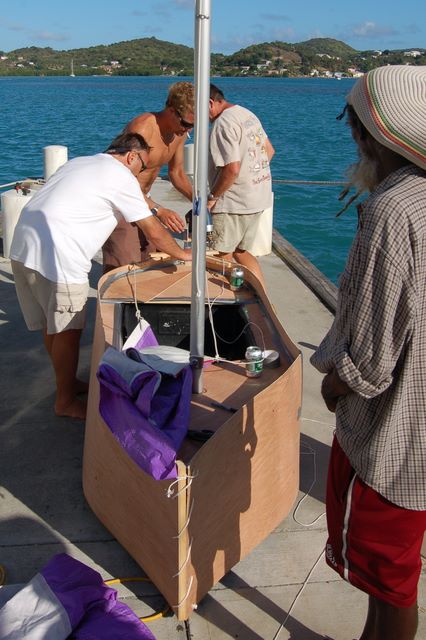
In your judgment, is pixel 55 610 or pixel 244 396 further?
pixel 244 396

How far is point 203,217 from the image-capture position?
8.30 ft

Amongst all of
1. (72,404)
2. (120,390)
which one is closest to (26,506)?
(72,404)

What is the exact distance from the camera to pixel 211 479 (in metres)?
2.28

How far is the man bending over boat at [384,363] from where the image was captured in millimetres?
1511

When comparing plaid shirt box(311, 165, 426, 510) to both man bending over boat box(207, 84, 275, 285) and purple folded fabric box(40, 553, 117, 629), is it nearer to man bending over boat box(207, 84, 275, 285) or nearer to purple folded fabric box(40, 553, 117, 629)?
purple folded fabric box(40, 553, 117, 629)

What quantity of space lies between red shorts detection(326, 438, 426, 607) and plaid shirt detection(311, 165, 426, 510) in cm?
5

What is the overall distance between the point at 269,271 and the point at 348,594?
4.61 m

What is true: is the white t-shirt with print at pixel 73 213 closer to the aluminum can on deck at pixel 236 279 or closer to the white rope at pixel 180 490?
the aluminum can on deck at pixel 236 279

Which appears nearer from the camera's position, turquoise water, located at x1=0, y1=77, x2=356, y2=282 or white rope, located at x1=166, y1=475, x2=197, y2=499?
white rope, located at x1=166, y1=475, x2=197, y2=499

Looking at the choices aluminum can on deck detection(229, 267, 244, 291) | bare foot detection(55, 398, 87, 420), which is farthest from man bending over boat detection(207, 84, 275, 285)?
bare foot detection(55, 398, 87, 420)

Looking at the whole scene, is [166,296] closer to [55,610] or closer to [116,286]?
[116,286]

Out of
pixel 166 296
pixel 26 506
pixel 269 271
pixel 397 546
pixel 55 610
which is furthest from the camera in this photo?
pixel 269 271

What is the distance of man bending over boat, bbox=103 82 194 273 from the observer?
4094 millimetres

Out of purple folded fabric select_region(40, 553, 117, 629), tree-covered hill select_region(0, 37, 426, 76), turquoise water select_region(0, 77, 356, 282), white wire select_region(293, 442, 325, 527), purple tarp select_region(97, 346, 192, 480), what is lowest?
turquoise water select_region(0, 77, 356, 282)
